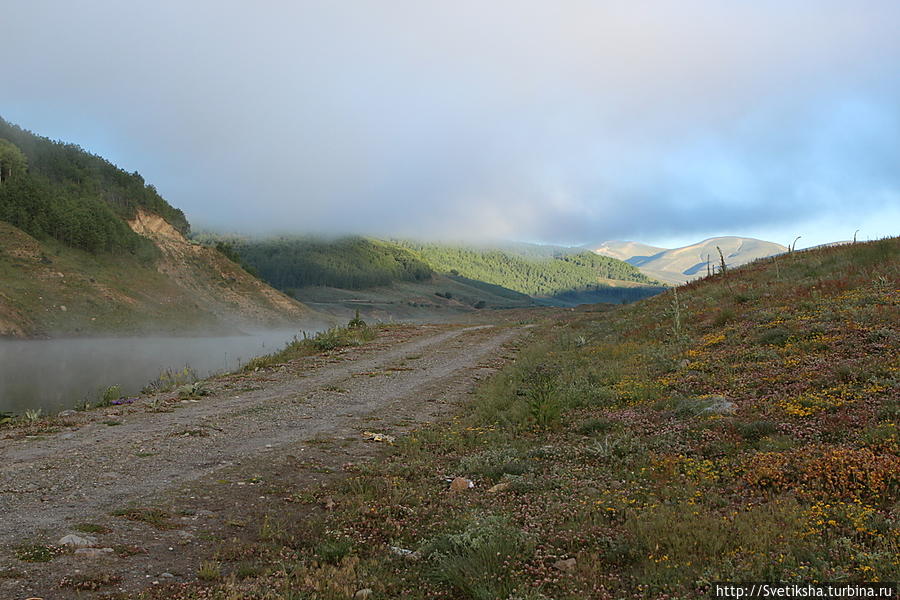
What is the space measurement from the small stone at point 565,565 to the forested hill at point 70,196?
94330 mm

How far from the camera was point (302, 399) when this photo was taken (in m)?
16.3

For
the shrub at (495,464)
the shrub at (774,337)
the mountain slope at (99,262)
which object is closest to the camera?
the shrub at (495,464)

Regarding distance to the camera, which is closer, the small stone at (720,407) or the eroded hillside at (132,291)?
the small stone at (720,407)

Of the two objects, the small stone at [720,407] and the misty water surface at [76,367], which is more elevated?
the small stone at [720,407]

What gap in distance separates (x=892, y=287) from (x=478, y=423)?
1529 cm

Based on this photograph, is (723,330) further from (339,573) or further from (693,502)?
(339,573)

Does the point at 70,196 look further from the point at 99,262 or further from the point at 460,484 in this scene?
the point at 460,484

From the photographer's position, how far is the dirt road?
5.67m

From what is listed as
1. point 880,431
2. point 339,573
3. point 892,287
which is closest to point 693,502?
point 880,431

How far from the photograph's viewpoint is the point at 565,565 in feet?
17.0

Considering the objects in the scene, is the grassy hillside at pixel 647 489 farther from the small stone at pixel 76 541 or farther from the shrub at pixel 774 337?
the small stone at pixel 76 541

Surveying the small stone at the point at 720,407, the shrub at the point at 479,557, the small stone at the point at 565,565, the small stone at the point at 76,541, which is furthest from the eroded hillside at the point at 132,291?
the small stone at the point at 565,565

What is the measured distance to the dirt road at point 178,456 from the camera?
18.6 ft

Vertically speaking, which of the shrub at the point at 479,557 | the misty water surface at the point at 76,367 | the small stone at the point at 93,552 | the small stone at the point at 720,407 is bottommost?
the misty water surface at the point at 76,367
